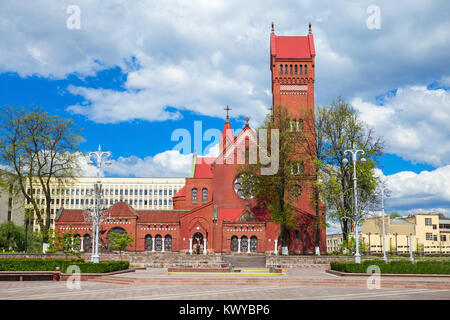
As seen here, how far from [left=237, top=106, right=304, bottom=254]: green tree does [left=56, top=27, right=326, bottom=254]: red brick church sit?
130 inches

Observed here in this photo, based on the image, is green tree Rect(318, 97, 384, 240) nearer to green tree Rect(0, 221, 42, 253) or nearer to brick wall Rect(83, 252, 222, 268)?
brick wall Rect(83, 252, 222, 268)

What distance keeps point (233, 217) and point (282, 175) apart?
33.3 ft

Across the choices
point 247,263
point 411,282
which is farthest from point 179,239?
point 411,282

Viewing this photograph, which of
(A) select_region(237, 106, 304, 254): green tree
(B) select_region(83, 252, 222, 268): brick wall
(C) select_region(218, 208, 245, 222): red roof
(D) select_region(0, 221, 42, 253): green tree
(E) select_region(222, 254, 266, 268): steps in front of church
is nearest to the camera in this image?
(B) select_region(83, 252, 222, 268): brick wall

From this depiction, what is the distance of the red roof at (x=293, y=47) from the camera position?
55.3 m

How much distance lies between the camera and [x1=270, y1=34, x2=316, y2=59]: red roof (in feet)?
181

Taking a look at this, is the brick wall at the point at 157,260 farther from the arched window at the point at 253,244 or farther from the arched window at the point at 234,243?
the arched window at the point at 253,244

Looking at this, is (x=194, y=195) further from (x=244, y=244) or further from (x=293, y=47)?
(x=293, y=47)

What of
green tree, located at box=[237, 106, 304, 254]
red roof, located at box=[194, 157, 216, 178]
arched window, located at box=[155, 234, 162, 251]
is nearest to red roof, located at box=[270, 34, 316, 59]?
green tree, located at box=[237, 106, 304, 254]

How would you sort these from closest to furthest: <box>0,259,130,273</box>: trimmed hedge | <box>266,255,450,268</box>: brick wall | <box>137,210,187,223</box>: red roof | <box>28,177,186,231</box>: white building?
<box>0,259,130,273</box>: trimmed hedge
<box>266,255,450,268</box>: brick wall
<box>137,210,187,223</box>: red roof
<box>28,177,186,231</box>: white building

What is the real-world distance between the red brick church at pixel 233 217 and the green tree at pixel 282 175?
329cm

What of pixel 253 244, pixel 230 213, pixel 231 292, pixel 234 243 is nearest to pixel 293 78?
pixel 230 213

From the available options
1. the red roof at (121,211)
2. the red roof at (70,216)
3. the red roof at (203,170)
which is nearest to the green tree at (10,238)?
the red roof at (70,216)
